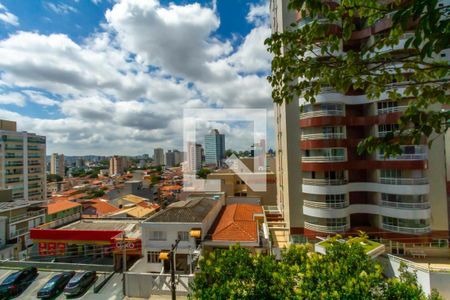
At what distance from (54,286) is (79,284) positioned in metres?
1.12

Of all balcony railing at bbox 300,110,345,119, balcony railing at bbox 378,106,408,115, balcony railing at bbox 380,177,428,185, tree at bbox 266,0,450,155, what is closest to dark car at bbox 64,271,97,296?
tree at bbox 266,0,450,155

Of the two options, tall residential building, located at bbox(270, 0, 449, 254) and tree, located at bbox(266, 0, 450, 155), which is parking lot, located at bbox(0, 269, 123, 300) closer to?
tall residential building, located at bbox(270, 0, 449, 254)

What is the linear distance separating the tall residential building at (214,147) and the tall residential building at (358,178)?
5017 millimetres

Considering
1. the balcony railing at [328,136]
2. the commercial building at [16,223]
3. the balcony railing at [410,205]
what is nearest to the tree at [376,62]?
the balcony railing at [328,136]

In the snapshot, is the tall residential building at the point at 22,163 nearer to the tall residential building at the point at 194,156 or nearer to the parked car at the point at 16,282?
the parked car at the point at 16,282

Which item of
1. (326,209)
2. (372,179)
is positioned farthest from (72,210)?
(372,179)

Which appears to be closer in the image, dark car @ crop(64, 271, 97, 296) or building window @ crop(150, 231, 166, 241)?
dark car @ crop(64, 271, 97, 296)

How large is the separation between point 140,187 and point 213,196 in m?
28.6

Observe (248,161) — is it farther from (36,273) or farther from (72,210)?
(72,210)

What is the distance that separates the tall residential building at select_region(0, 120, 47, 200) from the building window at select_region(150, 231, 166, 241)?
32.0 metres

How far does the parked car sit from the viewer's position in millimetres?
10195

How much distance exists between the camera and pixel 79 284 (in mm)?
10586

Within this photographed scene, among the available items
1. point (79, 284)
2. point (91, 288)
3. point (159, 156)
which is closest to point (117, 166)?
point (159, 156)

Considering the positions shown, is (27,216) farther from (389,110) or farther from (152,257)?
(389,110)
